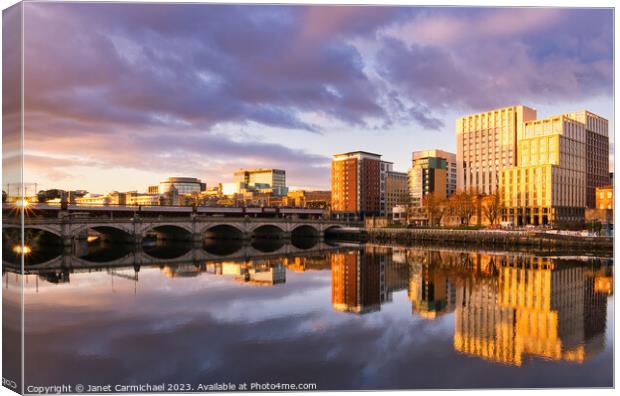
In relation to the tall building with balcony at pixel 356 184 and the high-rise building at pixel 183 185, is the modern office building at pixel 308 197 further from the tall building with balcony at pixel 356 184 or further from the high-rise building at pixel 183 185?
the high-rise building at pixel 183 185

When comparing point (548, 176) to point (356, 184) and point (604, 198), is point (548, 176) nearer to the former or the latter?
point (604, 198)

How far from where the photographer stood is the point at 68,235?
46719mm

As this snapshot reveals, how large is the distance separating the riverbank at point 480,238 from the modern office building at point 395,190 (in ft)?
174

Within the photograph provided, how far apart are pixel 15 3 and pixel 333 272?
88.8 feet

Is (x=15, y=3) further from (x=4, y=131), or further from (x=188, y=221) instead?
(x=188, y=221)

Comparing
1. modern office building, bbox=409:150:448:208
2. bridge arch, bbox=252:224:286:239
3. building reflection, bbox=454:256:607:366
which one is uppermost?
modern office building, bbox=409:150:448:208

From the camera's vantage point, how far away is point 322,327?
17.1 m

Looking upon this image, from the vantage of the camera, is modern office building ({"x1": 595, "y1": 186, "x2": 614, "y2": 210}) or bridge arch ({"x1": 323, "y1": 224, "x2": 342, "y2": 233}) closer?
modern office building ({"x1": 595, "y1": 186, "x2": 614, "y2": 210})

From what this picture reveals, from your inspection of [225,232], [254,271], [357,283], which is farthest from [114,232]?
[357,283]

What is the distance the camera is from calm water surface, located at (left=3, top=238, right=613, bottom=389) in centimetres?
1205

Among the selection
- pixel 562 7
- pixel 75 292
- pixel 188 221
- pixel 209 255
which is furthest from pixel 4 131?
pixel 188 221

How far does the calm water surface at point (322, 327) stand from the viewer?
12.0 m

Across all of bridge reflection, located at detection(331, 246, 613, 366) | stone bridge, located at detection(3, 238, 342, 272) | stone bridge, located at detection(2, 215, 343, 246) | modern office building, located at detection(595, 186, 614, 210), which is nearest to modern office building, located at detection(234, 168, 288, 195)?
stone bridge, located at detection(2, 215, 343, 246)

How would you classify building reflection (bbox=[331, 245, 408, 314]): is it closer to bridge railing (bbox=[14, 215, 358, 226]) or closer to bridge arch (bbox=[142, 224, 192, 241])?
bridge railing (bbox=[14, 215, 358, 226])
